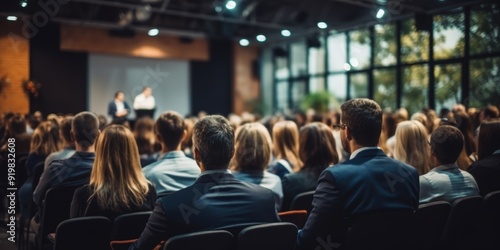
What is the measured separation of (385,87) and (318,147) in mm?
8229

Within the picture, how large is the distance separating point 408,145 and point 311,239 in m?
1.81

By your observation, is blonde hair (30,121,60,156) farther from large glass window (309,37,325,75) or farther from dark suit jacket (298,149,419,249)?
large glass window (309,37,325,75)

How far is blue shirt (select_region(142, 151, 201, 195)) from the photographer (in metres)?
3.16

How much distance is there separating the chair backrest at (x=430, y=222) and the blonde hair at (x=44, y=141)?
3553 mm

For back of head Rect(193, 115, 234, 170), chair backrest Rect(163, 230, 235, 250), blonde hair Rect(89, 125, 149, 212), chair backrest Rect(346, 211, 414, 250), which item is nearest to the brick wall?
blonde hair Rect(89, 125, 149, 212)

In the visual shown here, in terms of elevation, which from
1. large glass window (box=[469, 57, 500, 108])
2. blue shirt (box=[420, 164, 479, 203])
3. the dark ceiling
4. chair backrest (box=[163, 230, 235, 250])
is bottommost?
chair backrest (box=[163, 230, 235, 250])

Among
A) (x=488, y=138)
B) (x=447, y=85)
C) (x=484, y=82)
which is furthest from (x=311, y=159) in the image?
(x=447, y=85)

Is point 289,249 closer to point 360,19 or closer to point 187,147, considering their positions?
point 187,147

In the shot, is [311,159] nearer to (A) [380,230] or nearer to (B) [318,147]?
(B) [318,147]

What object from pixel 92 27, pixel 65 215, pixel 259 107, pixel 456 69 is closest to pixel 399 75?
pixel 456 69

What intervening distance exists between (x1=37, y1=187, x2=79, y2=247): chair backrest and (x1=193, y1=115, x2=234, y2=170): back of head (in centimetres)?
129

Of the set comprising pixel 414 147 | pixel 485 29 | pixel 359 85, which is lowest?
pixel 414 147

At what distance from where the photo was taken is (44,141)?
432 cm

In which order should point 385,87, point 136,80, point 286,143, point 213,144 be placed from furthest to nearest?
point 136,80
point 385,87
point 286,143
point 213,144
